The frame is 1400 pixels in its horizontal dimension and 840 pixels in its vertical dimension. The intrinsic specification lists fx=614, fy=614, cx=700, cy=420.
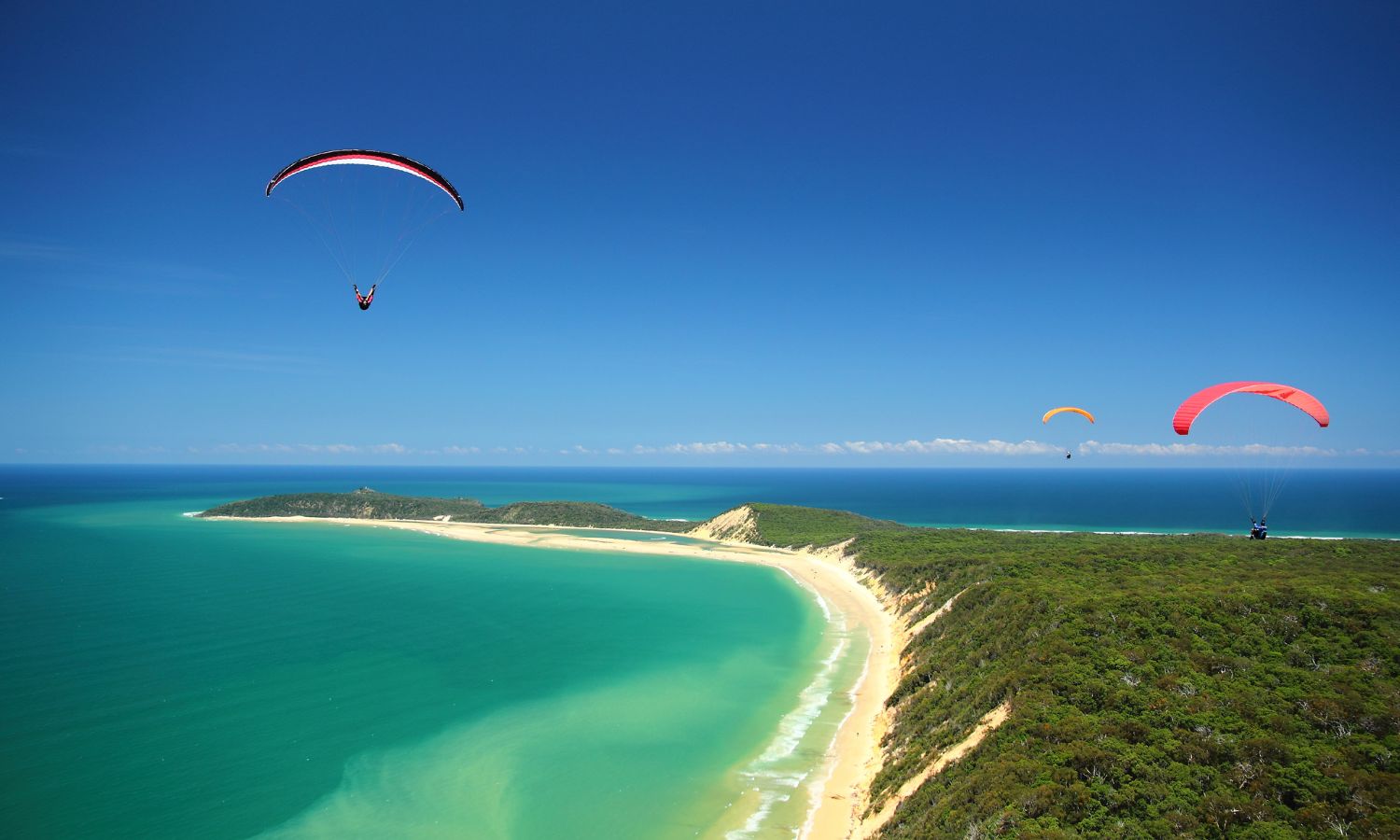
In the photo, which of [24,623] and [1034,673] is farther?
[24,623]

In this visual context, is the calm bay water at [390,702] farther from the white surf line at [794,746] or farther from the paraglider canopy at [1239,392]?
the paraglider canopy at [1239,392]

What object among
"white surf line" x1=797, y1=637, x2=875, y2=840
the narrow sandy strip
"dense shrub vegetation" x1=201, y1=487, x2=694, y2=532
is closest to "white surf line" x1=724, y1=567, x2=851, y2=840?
"white surf line" x1=797, y1=637, x2=875, y2=840

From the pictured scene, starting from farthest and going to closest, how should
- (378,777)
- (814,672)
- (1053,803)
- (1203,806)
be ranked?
(814,672)
(378,777)
(1053,803)
(1203,806)

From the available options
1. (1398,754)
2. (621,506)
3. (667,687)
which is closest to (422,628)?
(667,687)

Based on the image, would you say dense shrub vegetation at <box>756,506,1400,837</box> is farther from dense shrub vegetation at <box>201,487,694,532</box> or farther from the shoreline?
dense shrub vegetation at <box>201,487,694,532</box>

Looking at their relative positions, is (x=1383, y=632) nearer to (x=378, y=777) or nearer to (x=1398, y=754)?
(x=1398, y=754)

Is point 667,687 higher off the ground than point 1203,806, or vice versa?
point 1203,806
